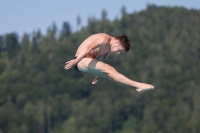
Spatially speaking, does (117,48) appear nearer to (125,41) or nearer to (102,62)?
(125,41)

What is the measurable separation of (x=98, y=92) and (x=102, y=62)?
140409 mm

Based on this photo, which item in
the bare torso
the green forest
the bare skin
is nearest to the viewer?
the bare skin

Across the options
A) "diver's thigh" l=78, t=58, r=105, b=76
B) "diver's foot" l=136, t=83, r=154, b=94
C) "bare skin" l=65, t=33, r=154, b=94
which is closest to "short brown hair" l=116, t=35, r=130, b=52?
"bare skin" l=65, t=33, r=154, b=94

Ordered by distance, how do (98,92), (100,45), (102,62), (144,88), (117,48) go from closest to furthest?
1. (144,88)
2. (117,48)
3. (100,45)
4. (102,62)
5. (98,92)

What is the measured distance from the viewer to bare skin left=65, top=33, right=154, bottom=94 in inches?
786

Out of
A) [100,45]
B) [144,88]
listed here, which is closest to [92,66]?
[100,45]

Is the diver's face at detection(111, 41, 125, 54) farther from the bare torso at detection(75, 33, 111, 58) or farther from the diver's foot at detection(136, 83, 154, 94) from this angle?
the diver's foot at detection(136, 83, 154, 94)

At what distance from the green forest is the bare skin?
110957mm

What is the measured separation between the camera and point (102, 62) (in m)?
20.3

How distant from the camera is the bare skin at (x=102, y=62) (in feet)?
65.5

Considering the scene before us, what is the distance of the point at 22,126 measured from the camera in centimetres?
13512

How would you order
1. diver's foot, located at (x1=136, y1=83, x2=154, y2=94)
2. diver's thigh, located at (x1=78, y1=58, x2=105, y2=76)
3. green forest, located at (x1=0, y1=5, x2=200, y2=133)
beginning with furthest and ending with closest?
green forest, located at (x1=0, y1=5, x2=200, y2=133) → diver's thigh, located at (x1=78, y1=58, x2=105, y2=76) → diver's foot, located at (x1=136, y1=83, x2=154, y2=94)

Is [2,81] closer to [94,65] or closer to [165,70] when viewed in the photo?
[165,70]

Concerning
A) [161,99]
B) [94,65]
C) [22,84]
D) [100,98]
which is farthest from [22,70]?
[94,65]
